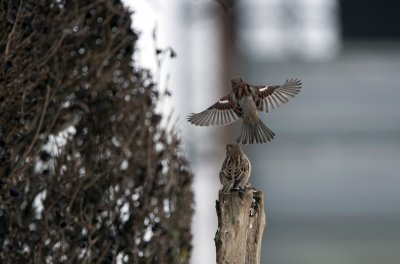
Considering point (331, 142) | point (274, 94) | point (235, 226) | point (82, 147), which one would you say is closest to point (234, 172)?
point (235, 226)

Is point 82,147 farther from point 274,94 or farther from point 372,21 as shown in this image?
point 372,21

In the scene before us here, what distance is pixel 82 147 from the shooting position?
727 centimetres

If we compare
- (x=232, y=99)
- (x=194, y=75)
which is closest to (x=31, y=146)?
(x=232, y=99)

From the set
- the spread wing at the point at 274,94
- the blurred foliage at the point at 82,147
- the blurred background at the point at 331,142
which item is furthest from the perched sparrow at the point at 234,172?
the blurred background at the point at 331,142

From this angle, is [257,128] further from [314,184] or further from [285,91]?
[314,184]

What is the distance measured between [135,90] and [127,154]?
39 cm

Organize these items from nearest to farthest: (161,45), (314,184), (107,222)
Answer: (107,222)
(161,45)
(314,184)

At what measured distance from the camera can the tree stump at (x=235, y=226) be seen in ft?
19.3

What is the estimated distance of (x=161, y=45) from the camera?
8.08 meters

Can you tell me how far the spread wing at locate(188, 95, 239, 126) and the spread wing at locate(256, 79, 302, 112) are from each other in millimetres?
137

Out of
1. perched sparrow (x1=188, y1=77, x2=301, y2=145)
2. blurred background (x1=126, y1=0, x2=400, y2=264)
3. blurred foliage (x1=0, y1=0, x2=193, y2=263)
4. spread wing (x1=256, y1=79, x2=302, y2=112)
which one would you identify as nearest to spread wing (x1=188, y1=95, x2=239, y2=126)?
perched sparrow (x1=188, y1=77, x2=301, y2=145)

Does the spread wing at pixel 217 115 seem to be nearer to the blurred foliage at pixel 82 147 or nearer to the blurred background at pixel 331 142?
the blurred foliage at pixel 82 147

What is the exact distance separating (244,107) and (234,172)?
0.32 meters

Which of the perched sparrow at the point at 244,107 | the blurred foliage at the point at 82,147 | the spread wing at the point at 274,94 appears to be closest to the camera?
the perched sparrow at the point at 244,107
